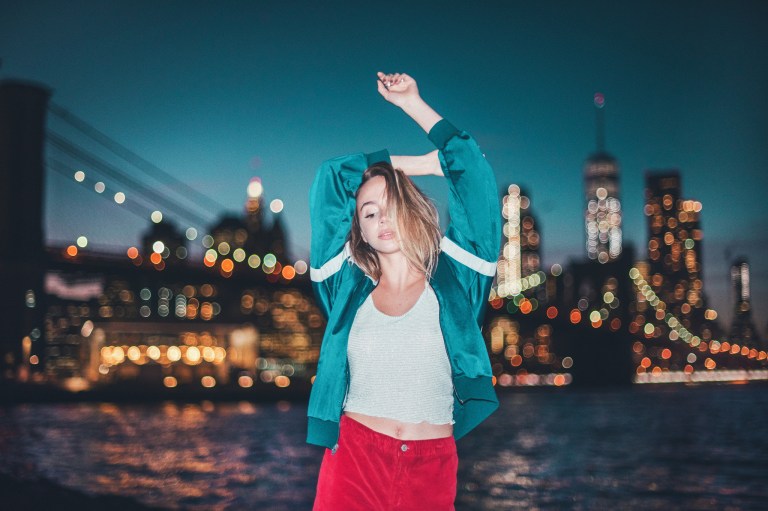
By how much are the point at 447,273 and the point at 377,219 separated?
21 centimetres

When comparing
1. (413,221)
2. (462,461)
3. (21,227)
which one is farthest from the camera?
(21,227)

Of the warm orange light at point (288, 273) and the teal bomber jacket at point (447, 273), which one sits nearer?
the teal bomber jacket at point (447, 273)

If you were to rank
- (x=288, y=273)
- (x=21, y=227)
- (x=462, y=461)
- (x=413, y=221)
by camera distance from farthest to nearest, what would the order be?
1. (x=288, y=273)
2. (x=21, y=227)
3. (x=462, y=461)
4. (x=413, y=221)

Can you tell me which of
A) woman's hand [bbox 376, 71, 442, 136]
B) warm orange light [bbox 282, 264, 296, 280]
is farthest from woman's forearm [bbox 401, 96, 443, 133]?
warm orange light [bbox 282, 264, 296, 280]

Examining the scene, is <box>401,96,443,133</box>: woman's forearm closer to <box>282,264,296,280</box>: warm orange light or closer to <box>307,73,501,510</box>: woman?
<box>307,73,501,510</box>: woman

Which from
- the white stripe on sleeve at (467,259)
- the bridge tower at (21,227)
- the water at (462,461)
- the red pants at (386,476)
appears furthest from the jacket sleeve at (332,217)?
the bridge tower at (21,227)

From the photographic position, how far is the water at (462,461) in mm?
14516

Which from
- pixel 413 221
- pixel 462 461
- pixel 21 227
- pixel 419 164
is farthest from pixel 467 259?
pixel 21 227

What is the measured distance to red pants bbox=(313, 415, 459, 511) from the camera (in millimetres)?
1986

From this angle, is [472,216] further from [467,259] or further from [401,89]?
[401,89]

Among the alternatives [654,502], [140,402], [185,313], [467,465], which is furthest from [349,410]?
[185,313]

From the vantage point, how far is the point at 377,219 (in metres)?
2.15

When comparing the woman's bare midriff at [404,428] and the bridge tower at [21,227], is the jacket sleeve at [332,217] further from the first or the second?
the bridge tower at [21,227]

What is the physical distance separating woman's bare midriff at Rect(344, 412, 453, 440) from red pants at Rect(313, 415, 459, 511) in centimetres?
1
